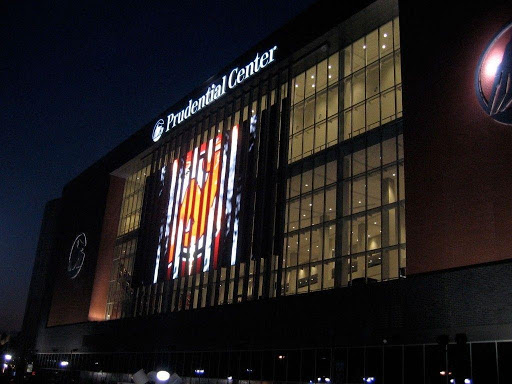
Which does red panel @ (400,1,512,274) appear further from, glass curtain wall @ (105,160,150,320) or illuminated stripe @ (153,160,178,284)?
glass curtain wall @ (105,160,150,320)

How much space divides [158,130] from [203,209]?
12.6m

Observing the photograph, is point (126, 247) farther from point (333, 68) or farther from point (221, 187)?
point (333, 68)

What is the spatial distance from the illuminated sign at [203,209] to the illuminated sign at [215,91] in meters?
3.31

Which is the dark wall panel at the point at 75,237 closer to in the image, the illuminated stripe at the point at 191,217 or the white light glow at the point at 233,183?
the illuminated stripe at the point at 191,217

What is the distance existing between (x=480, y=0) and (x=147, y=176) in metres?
35.4

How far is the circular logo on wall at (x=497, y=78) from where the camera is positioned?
929 inches

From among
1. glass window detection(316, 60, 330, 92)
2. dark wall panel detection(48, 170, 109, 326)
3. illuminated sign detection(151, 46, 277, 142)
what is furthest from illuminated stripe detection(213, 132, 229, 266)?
dark wall panel detection(48, 170, 109, 326)

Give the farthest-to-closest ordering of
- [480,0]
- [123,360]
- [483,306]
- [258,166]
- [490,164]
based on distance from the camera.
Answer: [123,360] < [258,166] < [480,0] < [490,164] < [483,306]

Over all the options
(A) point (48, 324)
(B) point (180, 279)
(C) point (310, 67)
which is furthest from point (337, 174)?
(A) point (48, 324)

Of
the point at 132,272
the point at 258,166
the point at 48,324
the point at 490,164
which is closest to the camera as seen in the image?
the point at 490,164

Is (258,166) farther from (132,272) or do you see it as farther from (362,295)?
(132,272)

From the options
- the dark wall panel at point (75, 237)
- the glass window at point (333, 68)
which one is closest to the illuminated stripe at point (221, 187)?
the glass window at point (333, 68)

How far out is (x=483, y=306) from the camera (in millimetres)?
21609

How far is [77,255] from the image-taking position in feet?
204
